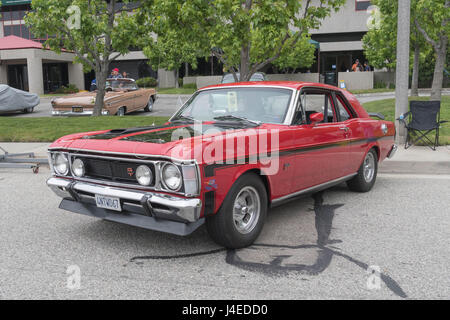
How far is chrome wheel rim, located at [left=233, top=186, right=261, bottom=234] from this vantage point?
173 inches

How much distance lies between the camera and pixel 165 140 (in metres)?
4.22

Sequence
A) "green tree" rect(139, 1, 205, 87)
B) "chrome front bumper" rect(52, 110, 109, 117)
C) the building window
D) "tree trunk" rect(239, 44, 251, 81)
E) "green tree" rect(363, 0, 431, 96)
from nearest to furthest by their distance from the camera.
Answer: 1. "green tree" rect(139, 1, 205, 87)
2. "tree trunk" rect(239, 44, 251, 81)
3. "green tree" rect(363, 0, 431, 96)
4. "chrome front bumper" rect(52, 110, 109, 117)
5. the building window

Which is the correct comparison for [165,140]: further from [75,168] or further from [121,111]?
[121,111]

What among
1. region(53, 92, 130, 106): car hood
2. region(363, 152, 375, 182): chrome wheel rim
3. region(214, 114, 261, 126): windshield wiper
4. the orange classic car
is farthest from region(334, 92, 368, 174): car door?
region(53, 92, 130, 106): car hood

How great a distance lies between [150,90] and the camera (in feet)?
65.3

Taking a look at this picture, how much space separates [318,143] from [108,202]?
2.50 meters

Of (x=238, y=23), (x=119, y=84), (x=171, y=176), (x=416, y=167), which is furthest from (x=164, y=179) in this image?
(x=119, y=84)

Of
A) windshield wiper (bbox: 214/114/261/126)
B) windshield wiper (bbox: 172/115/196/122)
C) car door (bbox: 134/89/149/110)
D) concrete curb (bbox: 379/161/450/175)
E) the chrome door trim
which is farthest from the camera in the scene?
car door (bbox: 134/89/149/110)

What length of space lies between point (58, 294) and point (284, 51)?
32.1ft

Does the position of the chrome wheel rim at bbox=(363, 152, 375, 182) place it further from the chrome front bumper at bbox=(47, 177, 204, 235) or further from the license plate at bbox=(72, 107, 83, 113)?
the license plate at bbox=(72, 107, 83, 113)

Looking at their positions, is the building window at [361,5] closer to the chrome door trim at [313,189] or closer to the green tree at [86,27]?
the green tree at [86,27]

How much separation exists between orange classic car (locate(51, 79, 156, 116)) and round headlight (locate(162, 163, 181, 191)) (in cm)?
1299

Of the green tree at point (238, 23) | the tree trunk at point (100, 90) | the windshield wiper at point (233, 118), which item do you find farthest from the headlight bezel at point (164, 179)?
the tree trunk at point (100, 90)
